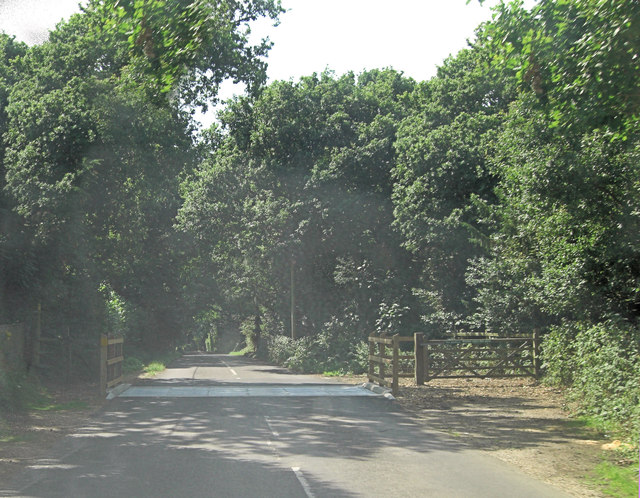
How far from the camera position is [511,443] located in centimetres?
1144

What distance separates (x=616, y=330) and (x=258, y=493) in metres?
9.32

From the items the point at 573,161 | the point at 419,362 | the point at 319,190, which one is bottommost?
the point at 419,362

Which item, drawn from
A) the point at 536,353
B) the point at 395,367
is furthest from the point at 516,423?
the point at 536,353

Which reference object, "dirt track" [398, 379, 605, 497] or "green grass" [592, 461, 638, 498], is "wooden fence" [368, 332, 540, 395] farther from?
"green grass" [592, 461, 638, 498]

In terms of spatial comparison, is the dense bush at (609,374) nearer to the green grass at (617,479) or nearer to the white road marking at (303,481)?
the green grass at (617,479)

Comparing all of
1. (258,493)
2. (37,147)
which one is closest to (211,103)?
(37,147)

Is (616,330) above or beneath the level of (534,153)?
beneath

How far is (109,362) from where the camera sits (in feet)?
61.0

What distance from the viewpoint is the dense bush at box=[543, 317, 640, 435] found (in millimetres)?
11773

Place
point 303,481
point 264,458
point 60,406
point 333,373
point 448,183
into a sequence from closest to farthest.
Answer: point 303,481, point 264,458, point 60,406, point 448,183, point 333,373

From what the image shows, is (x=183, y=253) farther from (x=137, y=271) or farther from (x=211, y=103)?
(x=211, y=103)

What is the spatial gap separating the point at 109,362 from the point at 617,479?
44.8 feet

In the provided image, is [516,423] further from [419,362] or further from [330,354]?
[330,354]

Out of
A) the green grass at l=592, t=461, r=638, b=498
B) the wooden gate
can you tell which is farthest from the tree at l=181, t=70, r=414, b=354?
the green grass at l=592, t=461, r=638, b=498
